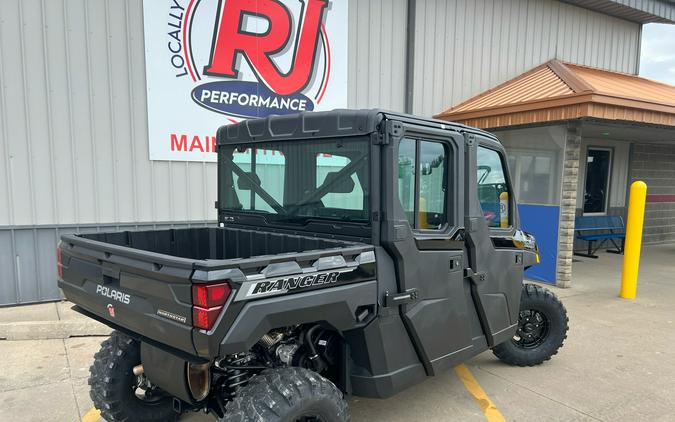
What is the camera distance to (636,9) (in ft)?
37.2

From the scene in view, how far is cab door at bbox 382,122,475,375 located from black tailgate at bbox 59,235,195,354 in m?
1.24

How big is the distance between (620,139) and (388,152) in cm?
1155

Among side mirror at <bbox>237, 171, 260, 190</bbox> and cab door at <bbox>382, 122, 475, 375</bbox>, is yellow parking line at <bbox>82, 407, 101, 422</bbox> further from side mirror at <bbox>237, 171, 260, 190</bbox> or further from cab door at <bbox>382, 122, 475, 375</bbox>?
cab door at <bbox>382, 122, 475, 375</bbox>

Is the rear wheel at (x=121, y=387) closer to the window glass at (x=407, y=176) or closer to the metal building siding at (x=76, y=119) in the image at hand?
the window glass at (x=407, y=176)

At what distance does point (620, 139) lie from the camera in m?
11.9

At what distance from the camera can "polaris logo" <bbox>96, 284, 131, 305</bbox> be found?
247 centimetres

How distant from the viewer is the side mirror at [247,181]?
3.59 m

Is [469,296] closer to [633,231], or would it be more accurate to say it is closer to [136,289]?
[136,289]

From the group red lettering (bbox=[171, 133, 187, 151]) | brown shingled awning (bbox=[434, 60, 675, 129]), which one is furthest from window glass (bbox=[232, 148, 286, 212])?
brown shingled awning (bbox=[434, 60, 675, 129])

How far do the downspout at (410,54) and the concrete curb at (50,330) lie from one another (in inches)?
253

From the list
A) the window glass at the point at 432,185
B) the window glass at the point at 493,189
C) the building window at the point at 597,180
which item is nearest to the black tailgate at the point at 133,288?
the window glass at the point at 432,185

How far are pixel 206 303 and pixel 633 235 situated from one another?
712 centimetres

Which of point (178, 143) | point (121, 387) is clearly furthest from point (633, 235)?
point (121, 387)

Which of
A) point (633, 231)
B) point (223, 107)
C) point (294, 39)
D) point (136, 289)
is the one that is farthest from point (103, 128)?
point (633, 231)
